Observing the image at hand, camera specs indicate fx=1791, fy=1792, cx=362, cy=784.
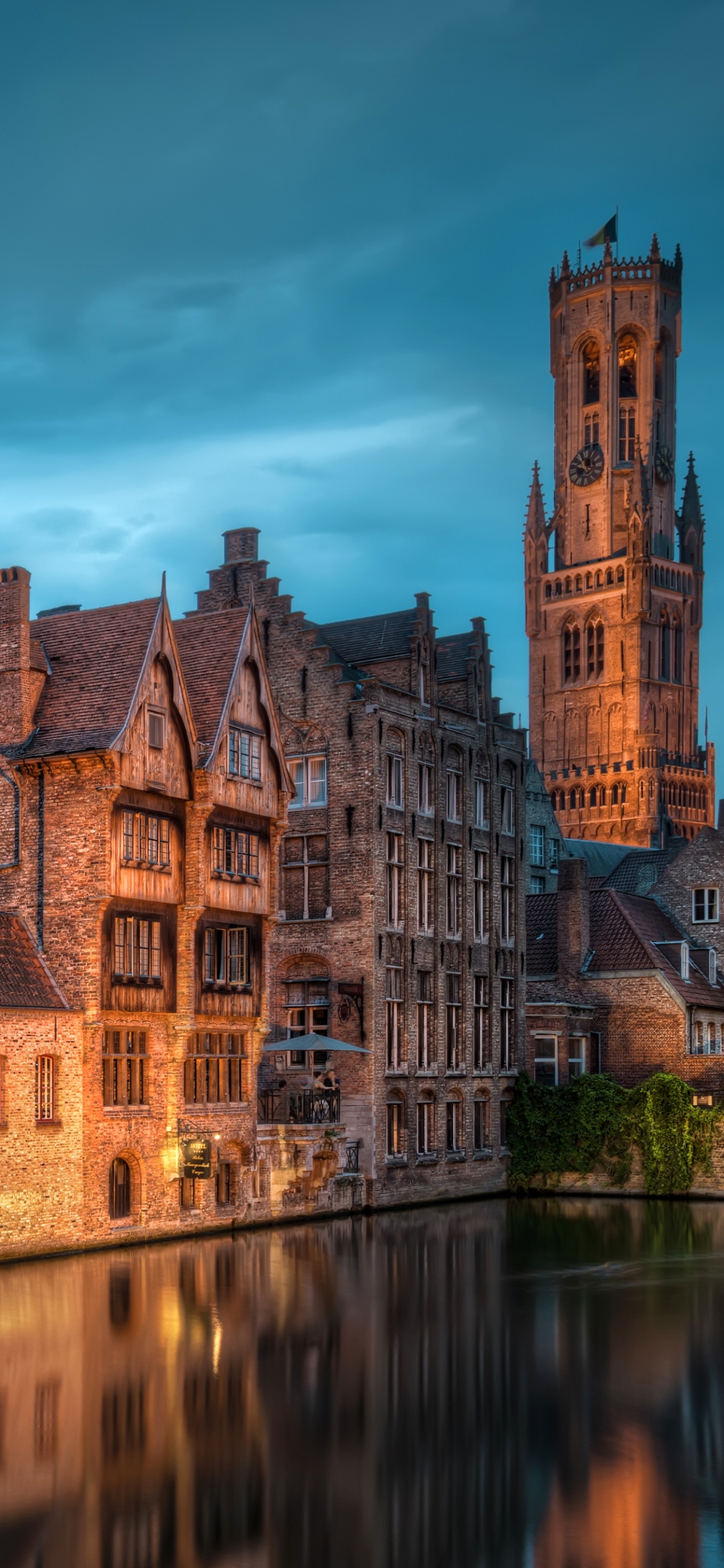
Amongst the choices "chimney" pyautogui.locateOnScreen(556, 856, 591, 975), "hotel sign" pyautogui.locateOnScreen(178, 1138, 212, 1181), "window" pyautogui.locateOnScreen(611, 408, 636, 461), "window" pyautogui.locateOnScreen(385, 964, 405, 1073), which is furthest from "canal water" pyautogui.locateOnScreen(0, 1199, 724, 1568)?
"window" pyautogui.locateOnScreen(611, 408, 636, 461)

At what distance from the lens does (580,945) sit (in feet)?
205

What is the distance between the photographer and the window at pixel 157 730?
41.5 m

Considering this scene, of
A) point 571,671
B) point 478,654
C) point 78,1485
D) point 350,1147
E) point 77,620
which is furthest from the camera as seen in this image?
point 571,671

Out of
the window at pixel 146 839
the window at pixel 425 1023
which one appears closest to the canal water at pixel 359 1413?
the window at pixel 146 839

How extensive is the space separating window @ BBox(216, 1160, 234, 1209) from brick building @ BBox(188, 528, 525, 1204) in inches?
78.3

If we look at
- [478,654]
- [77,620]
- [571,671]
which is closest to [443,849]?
[478,654]

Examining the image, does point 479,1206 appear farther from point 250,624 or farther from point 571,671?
point 571,671

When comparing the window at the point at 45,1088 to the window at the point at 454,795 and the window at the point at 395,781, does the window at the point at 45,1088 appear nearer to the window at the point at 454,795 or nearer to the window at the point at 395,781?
the window at the point at 395,781

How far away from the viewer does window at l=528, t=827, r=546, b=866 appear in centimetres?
8275

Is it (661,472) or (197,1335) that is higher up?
(661,472)

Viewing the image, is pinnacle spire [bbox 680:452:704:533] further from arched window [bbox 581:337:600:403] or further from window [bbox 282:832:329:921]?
window [bbox 282:832:329:921]

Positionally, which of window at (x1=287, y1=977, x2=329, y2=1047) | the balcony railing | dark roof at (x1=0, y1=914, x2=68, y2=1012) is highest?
dark roof at (x1=0, y1=914, x2=68, y2=1012)

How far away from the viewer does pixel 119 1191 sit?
4100 centimetres

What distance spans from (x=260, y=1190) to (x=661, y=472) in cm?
12008
